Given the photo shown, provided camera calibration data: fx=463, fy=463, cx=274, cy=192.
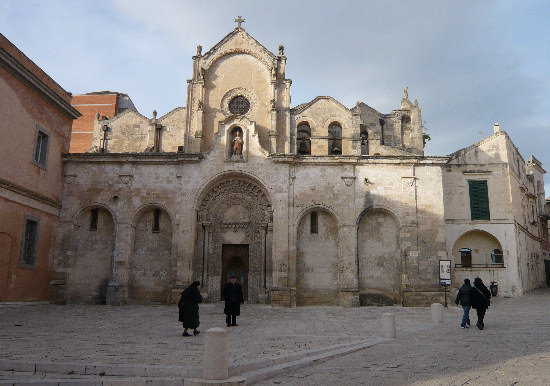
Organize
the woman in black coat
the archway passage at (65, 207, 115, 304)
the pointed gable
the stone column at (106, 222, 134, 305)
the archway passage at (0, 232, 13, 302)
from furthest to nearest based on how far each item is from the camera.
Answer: the pointed gable < the archway passage at (65, 207, 115, 304) < the stone column at (106, 222, 134, 305) < the archway passage at (0, 232, 13, 302) < the woman in black coat

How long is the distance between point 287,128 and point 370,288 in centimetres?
902

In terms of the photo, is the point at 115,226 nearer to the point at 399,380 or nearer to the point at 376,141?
the point at 376,141

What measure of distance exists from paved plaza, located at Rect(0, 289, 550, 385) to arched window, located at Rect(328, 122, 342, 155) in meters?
11.2

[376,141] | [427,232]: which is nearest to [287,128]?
[376,141]

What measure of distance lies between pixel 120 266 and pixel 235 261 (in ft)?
17.9

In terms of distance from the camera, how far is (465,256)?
2895cm

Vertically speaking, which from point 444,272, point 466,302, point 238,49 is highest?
point 238,49

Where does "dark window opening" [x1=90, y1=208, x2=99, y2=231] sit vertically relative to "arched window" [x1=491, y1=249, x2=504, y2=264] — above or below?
above

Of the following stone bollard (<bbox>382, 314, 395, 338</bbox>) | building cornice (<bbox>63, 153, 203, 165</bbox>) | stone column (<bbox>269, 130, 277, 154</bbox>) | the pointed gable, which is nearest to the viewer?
stone bollard (<bbox>382, 314, 395, 338</bbox>)

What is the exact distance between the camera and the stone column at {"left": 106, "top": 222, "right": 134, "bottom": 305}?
845 inches

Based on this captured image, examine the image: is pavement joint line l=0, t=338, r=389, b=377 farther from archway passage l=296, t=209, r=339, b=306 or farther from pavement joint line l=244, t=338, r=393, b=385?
archway passage l=296, t=209, r=339, b=306

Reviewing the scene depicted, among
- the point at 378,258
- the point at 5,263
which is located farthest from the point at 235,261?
the point at 5,263

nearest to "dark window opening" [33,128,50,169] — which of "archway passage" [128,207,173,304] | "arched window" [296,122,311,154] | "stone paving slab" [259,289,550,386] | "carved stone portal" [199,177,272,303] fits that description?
"archway passage" [128,207,173,304]

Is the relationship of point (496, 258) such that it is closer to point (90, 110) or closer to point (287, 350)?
point (287, 350)
